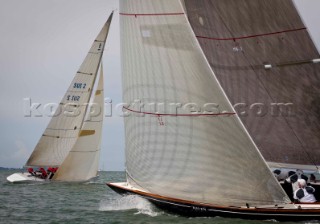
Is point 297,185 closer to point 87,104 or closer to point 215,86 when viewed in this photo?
point 215,86

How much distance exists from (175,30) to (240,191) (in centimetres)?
496

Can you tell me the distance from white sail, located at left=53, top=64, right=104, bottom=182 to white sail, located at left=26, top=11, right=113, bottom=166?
3.31ft

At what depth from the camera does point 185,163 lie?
44.4 feet

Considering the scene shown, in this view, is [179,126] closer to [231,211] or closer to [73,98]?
[231,211]

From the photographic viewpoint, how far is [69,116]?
1273 inches

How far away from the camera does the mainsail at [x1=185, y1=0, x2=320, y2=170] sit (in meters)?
16.6

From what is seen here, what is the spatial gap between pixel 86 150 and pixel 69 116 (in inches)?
119

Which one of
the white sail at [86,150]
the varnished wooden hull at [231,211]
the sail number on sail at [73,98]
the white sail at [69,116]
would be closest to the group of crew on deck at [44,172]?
the white sail at [69,116]

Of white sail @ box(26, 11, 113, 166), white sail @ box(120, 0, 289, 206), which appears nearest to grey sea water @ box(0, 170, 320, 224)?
white sail @ box(120, 0, 289, 206)

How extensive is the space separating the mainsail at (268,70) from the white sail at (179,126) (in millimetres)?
2933

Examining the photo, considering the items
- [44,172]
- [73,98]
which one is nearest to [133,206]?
[73,98]

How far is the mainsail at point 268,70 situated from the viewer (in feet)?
54.6

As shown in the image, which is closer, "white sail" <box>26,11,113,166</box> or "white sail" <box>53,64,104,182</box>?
"white sail" <box>53,64,104,182</box>

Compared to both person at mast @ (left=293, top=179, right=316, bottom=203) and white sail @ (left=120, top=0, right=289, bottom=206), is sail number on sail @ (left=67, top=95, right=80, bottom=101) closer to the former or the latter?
white sail @ (left=120, top=0, right=289, bottom=206)
